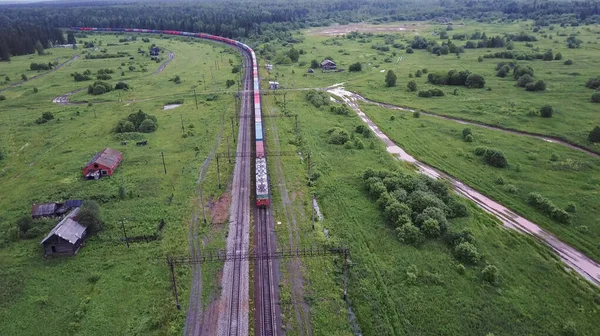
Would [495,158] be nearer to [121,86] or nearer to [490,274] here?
[490,274]

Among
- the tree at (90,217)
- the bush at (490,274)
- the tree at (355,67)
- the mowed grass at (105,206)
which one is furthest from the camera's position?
the tree at (355,67)

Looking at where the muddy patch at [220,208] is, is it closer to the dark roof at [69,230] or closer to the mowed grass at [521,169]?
the dark roof at [69,230]

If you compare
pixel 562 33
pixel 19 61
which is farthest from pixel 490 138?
pixel 19 61

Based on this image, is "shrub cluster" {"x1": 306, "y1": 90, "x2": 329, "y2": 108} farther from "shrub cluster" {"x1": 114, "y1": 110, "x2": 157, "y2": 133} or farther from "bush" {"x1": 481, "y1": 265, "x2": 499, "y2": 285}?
"bush" {"x1": 481, "y1": 265, "x2": 499, "y2": 285}

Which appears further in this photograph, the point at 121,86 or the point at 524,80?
the point at 121,86

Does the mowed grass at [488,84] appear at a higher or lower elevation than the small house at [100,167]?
higher

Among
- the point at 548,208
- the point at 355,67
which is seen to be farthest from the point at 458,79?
the point at 548,208

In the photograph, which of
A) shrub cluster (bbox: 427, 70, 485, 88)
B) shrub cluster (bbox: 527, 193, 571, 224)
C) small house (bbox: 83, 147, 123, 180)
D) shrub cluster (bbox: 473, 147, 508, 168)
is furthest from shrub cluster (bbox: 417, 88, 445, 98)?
small house (bbox: 83, 147, 123, 180)

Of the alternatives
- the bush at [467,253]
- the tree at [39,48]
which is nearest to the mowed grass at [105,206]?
the bush at [467,253]
